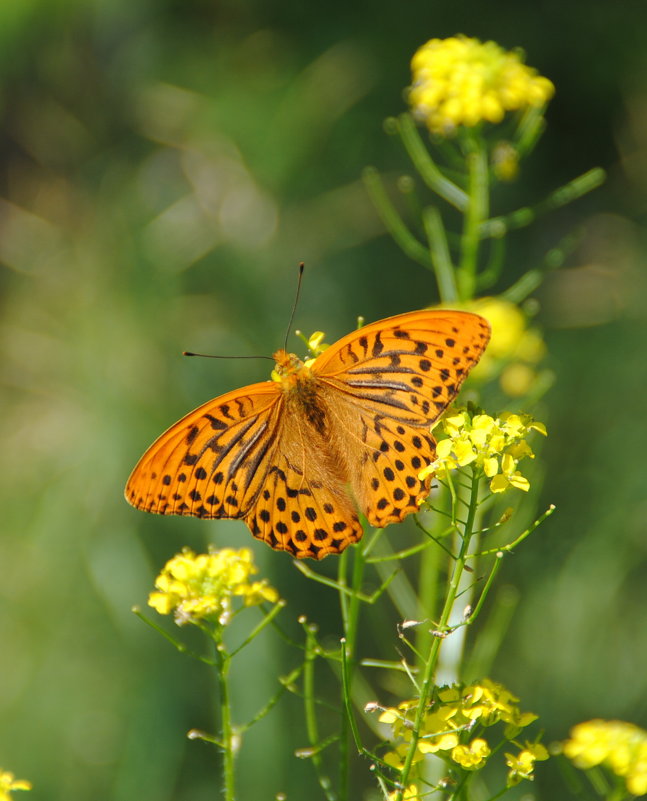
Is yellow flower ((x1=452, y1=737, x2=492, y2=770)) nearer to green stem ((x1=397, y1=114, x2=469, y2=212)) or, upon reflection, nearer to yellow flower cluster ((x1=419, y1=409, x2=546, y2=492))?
yellow flower cluster ((x1=419, y1=409, x2=546, y2=492))

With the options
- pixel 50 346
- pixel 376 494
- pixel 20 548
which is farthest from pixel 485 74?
pixel 50 346

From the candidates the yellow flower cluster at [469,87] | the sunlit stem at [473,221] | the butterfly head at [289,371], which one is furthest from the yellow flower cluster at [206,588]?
the yellow flower cluster at [469,87]

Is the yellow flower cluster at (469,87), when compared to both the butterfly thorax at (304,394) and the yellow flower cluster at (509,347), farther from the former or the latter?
the butterfly thorax at (304,394)

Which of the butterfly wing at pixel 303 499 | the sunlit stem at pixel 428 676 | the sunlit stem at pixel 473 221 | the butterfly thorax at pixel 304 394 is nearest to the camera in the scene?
A: the sunlit stem at pixel 428 676

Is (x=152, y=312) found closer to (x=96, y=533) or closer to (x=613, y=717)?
(x=96, y=533)

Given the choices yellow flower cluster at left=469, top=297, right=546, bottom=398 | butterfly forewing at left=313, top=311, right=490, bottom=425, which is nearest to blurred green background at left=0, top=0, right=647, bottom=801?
yellow flower cluster at left=469, top=297, right=546, bottom=398

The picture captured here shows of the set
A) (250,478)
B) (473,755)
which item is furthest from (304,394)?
(473,755)
